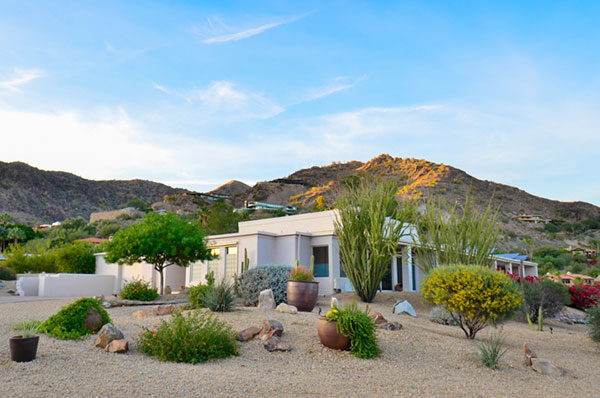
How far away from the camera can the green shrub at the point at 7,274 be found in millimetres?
27062

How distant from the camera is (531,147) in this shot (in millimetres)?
24812

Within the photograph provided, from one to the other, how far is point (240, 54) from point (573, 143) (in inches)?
651

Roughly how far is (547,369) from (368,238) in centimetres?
867

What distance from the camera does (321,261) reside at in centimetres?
2178

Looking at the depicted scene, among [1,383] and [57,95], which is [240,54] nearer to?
[57,95]

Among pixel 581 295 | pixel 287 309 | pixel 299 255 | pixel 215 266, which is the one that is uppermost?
pixel 299 255

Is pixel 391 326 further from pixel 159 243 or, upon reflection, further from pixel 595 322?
pixel 159 243

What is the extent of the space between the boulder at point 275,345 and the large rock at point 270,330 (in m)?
0.30

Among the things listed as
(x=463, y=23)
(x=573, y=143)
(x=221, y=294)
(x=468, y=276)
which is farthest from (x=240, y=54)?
(x=573, y=143)

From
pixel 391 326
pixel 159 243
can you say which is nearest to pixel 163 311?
pixel 391 326

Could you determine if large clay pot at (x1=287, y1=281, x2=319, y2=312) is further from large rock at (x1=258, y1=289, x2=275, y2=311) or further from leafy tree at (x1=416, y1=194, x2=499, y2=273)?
leafy tree at (x1=416, y1=194, x2=499, y2=273)

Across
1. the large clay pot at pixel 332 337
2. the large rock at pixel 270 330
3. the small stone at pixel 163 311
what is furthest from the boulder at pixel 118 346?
the small stone at pixel 163 311

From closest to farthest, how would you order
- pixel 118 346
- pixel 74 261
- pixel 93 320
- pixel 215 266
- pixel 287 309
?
pixel 118 346 < pixel 93 320 < pixel 287 309 < pixel 215 266 < pixel 74 261

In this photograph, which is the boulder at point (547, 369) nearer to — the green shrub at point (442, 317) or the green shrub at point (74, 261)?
the green shrub at point (442, 317)
